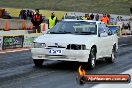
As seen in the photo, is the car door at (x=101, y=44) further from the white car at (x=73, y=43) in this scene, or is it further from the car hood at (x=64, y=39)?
the car hood at (x=64, y=39)

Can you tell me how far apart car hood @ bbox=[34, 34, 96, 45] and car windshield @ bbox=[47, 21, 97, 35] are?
0.39 meters

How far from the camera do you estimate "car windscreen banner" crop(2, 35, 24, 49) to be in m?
20.3

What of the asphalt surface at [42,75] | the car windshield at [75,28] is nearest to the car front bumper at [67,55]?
the asphalt surface at [42,75]

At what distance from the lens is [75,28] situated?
12922mm

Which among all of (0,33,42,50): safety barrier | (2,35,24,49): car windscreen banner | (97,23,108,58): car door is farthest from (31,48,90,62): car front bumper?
(2,35,24,49): car windscreen banner

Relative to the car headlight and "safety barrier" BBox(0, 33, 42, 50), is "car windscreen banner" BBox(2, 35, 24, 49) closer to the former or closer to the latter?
"safety barrier" BBox(0, 33, 42, 50)

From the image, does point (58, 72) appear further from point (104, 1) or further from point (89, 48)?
point (104, 1)

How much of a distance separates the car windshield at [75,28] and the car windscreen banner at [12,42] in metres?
7.45

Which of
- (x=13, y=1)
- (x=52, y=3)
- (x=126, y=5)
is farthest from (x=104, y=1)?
(x=13, y=1)

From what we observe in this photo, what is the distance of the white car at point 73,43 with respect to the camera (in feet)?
38.4

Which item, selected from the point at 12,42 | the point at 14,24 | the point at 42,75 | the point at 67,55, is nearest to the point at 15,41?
the point at 12,42

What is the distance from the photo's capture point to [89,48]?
1194 centimetres

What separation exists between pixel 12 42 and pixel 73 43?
31.8ft

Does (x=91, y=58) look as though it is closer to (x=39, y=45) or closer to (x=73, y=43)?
(x=73, y=43)
